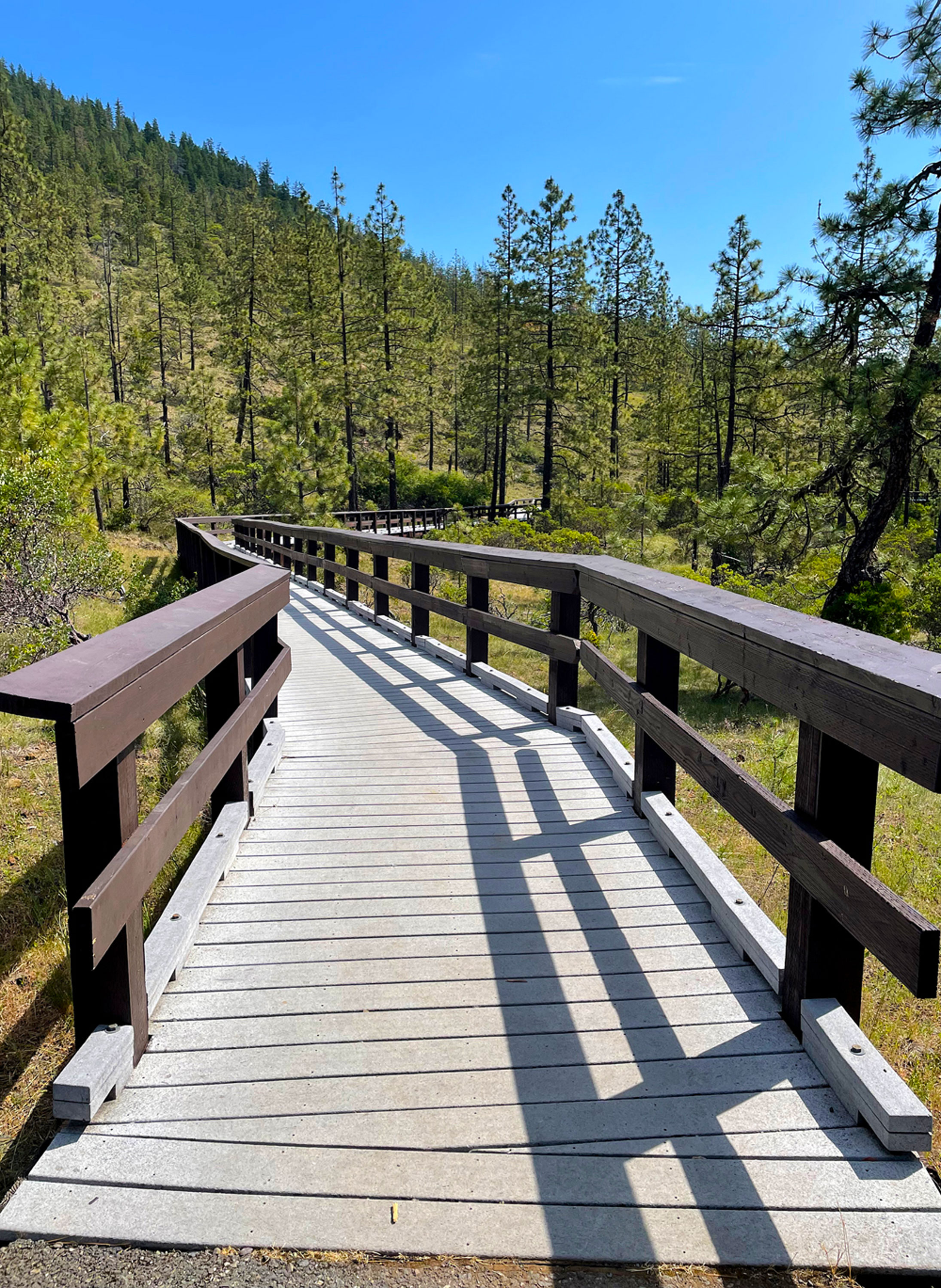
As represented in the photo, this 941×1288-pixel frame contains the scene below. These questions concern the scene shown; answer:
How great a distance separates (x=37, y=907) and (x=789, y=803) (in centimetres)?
597

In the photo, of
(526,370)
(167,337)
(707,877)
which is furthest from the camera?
(167,337)

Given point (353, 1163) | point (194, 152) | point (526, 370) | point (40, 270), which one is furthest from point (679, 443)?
point (194, 152)

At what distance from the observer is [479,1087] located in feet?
7.00

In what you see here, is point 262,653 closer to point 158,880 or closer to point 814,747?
point 158,880

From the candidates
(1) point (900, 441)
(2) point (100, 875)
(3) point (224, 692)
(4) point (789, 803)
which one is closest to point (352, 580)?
(4) point (789, 803)

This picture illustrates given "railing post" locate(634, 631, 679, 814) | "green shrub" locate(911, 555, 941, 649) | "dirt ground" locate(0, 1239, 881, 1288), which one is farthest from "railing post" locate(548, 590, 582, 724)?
"green shrub" locate(911, 555, 941, 649)

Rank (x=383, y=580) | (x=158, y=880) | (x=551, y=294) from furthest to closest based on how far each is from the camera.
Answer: (x=551, y=294) < (x=383, y=580) < (x=158, y=880)

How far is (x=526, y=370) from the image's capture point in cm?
3550

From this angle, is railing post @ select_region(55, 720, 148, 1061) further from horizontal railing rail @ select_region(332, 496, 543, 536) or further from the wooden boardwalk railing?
horizontal railing rail @ select_region(332, 496, 543, 536)

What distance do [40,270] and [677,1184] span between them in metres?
38.8

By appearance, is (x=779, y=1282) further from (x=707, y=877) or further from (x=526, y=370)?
(x=526, y=370)

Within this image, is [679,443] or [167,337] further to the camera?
[167,337]

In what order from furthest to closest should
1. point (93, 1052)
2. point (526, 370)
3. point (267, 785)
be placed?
point (526, 370)
point (267, 785)
point (93, 1052)

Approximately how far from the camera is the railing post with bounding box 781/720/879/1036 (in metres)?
2.06
